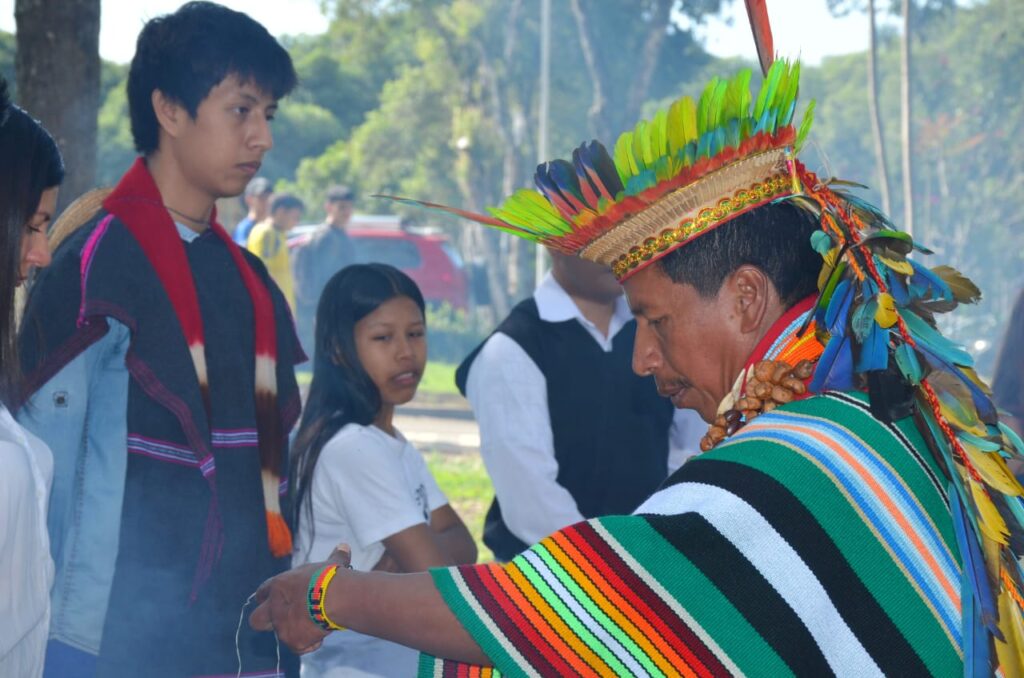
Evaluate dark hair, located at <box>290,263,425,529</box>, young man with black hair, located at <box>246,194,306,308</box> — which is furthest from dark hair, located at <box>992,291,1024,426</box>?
young man with black hair, located at <box>246,194,306,308</box>

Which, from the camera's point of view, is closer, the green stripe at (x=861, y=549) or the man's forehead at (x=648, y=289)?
the green stripe at (x=861, y=549)

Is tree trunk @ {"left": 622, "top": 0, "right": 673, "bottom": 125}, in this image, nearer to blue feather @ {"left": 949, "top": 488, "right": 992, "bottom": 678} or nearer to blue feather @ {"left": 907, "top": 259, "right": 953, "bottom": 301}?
blue feather @ {"left": 907, "top": 259, "right": 953, "bottom": 301}

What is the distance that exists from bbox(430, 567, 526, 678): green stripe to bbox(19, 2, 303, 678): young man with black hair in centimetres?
118

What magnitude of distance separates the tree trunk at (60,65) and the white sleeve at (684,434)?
2.41 metres

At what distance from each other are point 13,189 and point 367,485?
151 cm

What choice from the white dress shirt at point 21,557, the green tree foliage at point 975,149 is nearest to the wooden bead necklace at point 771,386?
the white dress shirt at point 21,557

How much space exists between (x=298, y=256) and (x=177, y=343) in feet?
36.5

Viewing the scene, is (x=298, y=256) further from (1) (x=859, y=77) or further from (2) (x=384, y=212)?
(1) (x=859, y=77)

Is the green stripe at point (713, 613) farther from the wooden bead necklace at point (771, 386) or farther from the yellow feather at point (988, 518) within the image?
the yellow feather at point (988, 518)

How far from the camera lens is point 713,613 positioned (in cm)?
188

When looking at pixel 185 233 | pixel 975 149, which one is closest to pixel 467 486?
pixel 185 233

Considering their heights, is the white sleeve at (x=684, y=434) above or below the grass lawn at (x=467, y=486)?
above

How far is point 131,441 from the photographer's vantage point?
117 inches

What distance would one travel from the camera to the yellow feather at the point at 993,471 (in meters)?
2.10
